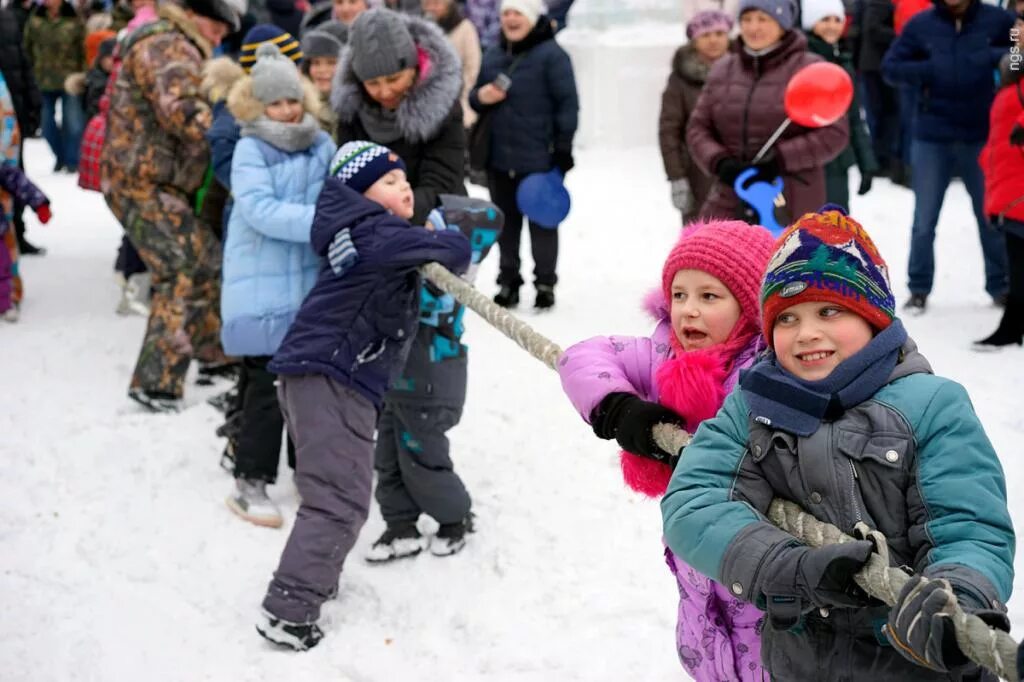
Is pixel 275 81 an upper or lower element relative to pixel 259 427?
upper

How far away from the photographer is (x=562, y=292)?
845 centimetres

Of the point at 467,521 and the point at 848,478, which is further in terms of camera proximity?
the point at 467,521

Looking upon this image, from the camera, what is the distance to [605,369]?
262cm

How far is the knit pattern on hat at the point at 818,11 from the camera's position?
7.66 m

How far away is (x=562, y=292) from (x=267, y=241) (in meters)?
3.77

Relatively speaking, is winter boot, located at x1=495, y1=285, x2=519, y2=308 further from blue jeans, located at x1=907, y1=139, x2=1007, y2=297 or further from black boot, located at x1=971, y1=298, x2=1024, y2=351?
black boot, located at x1=971, y1=298, x2=1024, y2=351

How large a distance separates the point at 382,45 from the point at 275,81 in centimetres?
48

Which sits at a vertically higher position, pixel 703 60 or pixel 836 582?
pixel 836 582

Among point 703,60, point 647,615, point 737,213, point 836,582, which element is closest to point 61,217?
point 703,60

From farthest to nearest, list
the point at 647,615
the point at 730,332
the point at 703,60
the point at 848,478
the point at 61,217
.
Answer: the point at 61,217, the point at 703,60, the point at 647,615, the point at 730,332, the point at 848,478

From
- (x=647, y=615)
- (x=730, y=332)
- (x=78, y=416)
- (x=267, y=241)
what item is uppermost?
(x=730, y=332)

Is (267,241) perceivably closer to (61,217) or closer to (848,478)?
(848,478)

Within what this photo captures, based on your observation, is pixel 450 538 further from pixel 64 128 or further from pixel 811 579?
pixel 64 128

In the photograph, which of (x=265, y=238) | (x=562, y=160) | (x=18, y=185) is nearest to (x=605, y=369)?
(x=265, y=238)
